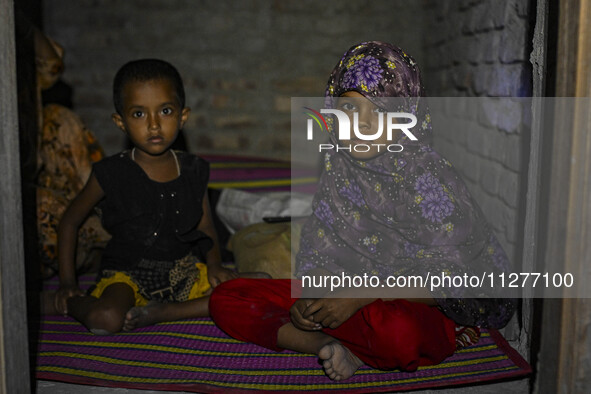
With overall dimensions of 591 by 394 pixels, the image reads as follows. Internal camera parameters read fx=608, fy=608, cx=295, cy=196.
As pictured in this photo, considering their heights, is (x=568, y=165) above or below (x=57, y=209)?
above

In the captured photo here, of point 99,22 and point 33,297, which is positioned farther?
point 99,22

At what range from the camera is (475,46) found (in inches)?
117

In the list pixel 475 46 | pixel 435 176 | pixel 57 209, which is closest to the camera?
pixel 435 176

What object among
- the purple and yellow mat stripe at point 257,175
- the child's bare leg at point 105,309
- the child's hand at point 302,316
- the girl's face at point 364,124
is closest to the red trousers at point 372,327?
the child's hand at point 302,316

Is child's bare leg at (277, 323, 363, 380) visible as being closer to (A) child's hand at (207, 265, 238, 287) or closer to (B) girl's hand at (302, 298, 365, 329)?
(B) girl's hand at (302, 298, 365, 329)

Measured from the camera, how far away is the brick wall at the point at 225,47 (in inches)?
179

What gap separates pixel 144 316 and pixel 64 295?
366 millimetres

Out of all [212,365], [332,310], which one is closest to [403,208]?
[332,310]

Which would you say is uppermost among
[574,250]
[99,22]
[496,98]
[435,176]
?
[99,22]

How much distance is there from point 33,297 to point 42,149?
0.78 m

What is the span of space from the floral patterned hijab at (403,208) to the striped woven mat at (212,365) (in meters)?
0.16

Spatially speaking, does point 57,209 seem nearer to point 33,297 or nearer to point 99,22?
point 33,297

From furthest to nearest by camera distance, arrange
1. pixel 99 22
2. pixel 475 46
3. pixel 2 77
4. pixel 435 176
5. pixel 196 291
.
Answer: pixel 99 22
pixel 475 46
pixel 196 291
pixel 435 176
pixel 2 77

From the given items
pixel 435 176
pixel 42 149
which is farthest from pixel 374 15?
pixel 435 176
